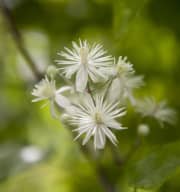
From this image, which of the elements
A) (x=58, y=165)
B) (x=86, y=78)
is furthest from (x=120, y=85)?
(x=58, y=165)

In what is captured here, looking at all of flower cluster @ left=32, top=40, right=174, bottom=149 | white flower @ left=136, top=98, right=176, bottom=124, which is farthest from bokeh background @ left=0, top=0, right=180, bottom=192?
flower cluster @ left=32, top=40, right=174, bottom=149

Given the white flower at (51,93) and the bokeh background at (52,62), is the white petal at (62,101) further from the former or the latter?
the bokeh background at (52,62)

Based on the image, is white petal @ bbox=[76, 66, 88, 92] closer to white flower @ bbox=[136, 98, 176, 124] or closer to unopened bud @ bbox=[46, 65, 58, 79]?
unopened bud @ bbox=[46, 65, 58, 79]

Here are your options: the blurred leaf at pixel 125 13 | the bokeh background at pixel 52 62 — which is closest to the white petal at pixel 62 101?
the blurred leaf at pixel 125 13

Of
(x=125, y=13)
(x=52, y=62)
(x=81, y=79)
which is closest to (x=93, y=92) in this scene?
(x=81, y=79)

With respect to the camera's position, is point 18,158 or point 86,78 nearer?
point 86,78

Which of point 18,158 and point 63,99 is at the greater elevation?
point 18,158

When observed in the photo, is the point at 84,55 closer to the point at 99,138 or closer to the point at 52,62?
the point at 99,138

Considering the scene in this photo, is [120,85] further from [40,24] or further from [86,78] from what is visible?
[40,24]
